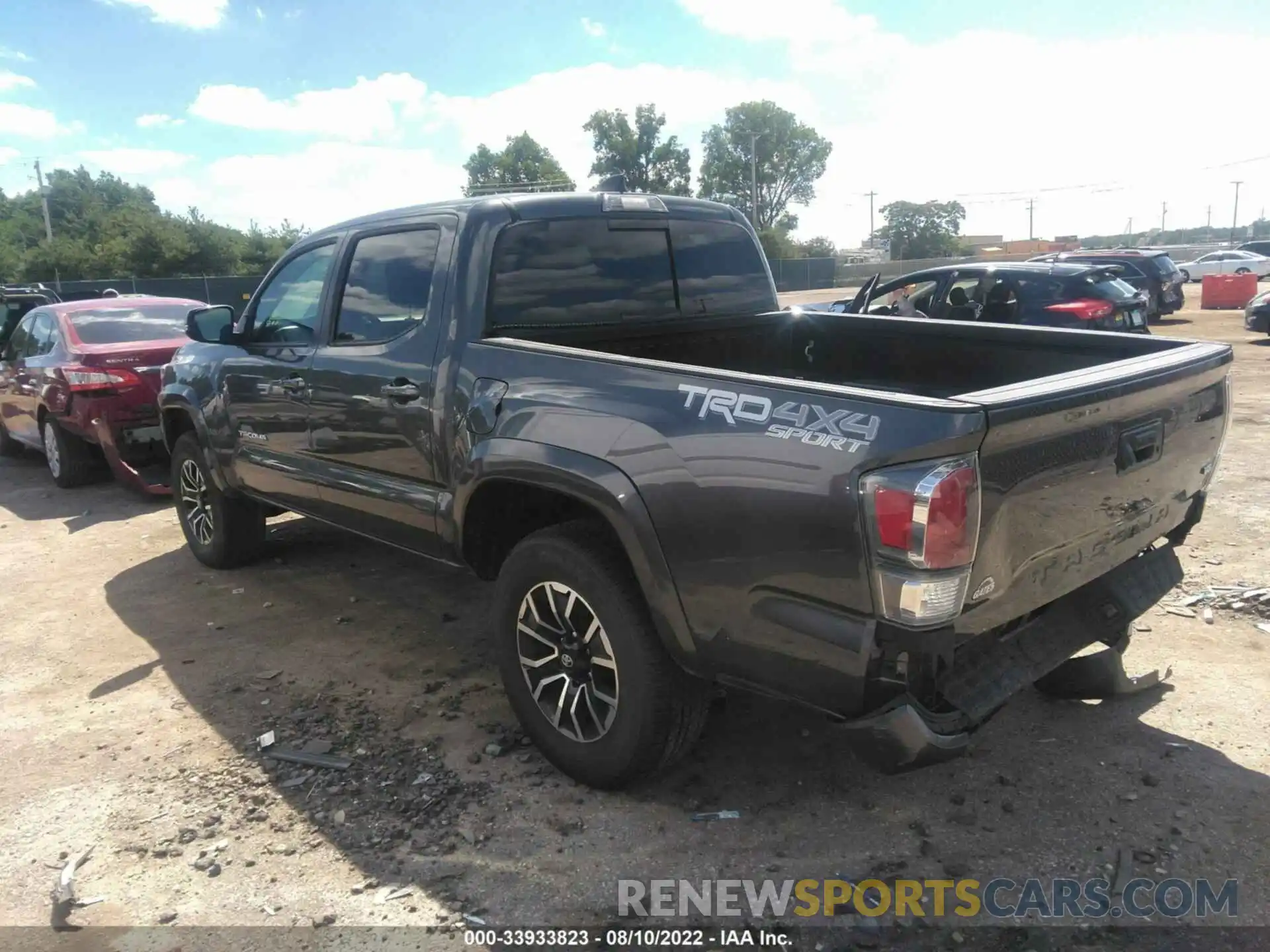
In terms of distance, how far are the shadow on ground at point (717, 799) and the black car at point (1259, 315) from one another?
594 inches

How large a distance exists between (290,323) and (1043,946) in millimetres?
4011

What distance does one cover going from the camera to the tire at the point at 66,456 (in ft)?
27.0

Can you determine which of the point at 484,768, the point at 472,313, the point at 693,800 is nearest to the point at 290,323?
the point at 472,313

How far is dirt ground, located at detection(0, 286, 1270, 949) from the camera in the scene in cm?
275

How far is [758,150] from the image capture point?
3162 inches

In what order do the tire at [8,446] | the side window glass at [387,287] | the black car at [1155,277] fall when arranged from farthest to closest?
1. the black car at [1155,277]
2. the tire at [8,446]
3. the side window glass at [387,287]

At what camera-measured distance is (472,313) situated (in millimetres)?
3484

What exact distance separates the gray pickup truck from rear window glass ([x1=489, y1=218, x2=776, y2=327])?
0.01 metres

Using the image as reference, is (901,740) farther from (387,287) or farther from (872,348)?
(387,287)

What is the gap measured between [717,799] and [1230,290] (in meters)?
27.0

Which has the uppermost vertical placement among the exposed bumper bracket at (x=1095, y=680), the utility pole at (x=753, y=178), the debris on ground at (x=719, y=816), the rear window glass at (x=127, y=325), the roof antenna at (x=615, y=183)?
the utility pole at (x=753, y=178)

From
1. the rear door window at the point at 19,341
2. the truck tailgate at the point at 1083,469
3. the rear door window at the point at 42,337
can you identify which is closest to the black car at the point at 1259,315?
the truck tailgate at the point at 1083,469

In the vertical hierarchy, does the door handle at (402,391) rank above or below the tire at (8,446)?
above

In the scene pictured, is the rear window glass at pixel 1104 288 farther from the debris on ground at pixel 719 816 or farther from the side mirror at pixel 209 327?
the debris on ground at pixel 719 816
